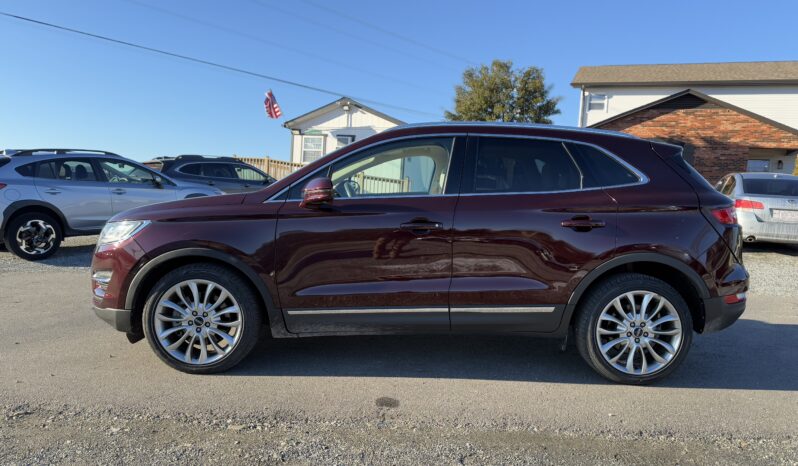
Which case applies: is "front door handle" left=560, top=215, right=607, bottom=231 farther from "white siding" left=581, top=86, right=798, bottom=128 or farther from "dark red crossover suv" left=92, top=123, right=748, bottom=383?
"white siding" left=581, top=86, right=798, bottom=128

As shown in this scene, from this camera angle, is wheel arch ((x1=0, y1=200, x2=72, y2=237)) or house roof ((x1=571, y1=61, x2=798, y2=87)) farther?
house roof ((x1=571, y1=61, x2=798, y2=87))

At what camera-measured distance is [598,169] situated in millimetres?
3752

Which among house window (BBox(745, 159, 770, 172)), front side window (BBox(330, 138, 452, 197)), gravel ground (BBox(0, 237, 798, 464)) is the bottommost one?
gravel ground (BBox(0, 237, 798, 464))

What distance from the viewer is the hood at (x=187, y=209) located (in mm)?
3676

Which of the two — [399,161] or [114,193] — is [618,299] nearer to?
[399,161]

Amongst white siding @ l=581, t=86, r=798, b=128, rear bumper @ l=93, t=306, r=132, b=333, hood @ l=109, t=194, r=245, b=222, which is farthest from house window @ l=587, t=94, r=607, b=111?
rear bumper @ l=93, t=306, r=132, b=333

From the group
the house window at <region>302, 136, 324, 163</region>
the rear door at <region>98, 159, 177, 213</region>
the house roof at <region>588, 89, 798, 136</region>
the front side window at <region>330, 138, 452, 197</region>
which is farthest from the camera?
the house window at <region>302, 136, 324, 163</region>

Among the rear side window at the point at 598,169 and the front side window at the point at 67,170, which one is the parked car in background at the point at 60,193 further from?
the rear side window at the point at 598,169

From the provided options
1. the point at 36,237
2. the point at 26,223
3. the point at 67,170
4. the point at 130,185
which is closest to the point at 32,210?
the point at 26,223

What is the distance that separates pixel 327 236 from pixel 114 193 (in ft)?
21.9

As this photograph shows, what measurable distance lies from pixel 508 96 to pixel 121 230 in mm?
27289

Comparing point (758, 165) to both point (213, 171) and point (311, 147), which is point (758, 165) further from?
point (311, 147)

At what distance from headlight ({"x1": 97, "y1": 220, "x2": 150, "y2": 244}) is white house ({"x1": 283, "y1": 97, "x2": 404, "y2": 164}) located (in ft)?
74.2

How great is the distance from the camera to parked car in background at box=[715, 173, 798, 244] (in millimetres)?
8758
